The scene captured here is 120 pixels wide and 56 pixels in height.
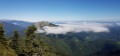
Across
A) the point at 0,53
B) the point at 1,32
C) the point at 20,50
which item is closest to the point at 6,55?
the point at 0,53

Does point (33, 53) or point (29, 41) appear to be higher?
point (29, 41)

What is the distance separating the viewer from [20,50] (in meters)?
91.7

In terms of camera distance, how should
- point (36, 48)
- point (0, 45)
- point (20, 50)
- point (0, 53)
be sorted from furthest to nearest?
point (36, 48)
point (20, 50)
point (0, 45)
point (0, 53)

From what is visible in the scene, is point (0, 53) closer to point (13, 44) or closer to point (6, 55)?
point (6, 55)

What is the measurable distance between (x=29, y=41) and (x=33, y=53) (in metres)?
6.67

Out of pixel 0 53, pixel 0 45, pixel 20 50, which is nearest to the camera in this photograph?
pixel 0 53

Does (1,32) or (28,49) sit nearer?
(1,32)

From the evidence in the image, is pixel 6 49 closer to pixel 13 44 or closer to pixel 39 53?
pixel 13 44

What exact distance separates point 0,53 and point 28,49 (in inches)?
963

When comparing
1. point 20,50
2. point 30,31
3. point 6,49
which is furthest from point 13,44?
point 6,49

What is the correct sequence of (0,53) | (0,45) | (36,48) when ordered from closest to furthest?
(0,53) < (0,45) < (36,48)

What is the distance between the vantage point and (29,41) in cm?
9400

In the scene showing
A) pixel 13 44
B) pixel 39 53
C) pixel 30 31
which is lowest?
pixel 39 53

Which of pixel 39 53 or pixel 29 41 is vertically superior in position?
pixel 29 41
